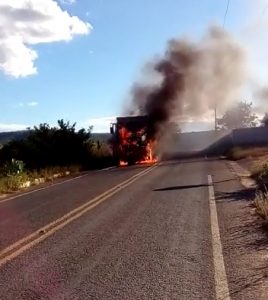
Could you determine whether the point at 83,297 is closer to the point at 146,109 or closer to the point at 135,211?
the point at 135,211

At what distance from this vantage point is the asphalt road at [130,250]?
5633 millimetres

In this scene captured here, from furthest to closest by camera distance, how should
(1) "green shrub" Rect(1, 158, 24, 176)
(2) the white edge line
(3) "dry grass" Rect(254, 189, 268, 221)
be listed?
1. (1) "green shrub" Rect(1, 158, 24, 176)
2. (3) "dry grass" Rect(254, 189, 268, 221)
3. (2) the white edge line

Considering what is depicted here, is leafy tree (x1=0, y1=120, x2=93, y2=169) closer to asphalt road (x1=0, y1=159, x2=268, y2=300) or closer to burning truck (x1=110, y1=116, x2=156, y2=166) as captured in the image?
burning truck (x1=110, y1=116, x2=156, y2=166)

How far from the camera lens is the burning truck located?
3597 centimetres

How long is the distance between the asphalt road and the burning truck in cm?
2233

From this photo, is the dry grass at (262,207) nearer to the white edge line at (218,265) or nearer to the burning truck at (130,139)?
the white edge line at (218,265)

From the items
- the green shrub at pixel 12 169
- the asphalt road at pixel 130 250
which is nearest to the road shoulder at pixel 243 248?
the asphalt road at pixel 130 250

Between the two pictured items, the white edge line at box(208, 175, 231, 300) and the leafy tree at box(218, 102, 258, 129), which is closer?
the white edge line at box(208, 175, 231, 300)

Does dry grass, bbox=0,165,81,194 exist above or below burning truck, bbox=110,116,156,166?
below

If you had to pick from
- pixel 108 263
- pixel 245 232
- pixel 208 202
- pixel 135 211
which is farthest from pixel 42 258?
pixel 208 202

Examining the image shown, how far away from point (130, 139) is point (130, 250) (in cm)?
2875

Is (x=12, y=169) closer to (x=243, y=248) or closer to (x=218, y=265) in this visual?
(x=243, y=248)

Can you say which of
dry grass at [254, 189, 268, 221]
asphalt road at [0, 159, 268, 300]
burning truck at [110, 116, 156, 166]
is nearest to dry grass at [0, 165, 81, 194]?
burning truck at [110, 116, 156, 166]

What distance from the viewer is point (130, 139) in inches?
1427
